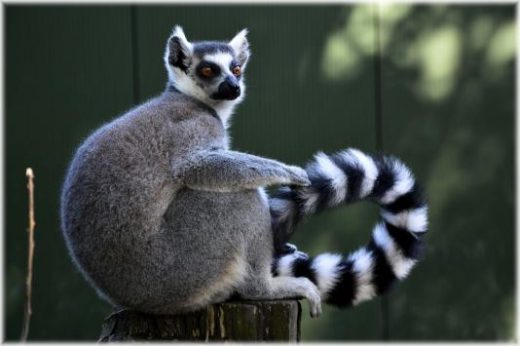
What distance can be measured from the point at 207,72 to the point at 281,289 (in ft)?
5.05

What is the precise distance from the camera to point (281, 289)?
483 centimetres

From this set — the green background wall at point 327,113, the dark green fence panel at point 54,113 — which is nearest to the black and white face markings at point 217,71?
the green background wall at point 327,113

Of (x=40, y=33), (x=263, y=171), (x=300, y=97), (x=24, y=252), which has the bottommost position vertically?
(x=24, y=252)

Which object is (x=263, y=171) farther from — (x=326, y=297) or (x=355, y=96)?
(x=355, y=96)

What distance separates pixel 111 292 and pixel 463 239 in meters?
5.28

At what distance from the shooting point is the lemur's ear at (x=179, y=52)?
18.7ft

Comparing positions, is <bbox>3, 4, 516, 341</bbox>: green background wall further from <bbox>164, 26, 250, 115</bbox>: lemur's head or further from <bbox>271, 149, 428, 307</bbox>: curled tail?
<bbox>271, 149, 428, 307</bbox>: curled tail

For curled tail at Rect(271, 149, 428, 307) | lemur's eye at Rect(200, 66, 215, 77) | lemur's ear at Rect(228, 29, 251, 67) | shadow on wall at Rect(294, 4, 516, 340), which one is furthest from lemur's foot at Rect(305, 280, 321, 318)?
shadow on wall at Rect(294, 4, 516, 340)

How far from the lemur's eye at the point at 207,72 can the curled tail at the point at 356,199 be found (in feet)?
3.25

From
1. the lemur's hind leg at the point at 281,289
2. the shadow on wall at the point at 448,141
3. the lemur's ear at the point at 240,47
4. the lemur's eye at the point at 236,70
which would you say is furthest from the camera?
the shadow on wall at the point at 448,141

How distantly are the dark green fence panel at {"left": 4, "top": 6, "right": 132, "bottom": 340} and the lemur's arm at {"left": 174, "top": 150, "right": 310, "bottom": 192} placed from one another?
14.0ft

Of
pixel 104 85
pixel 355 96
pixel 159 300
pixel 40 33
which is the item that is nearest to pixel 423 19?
pixel 355 96

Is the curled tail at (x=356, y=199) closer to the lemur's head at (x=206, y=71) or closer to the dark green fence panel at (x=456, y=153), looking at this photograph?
the lemur's head at (x=206, y=71)

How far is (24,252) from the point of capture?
9.06 m
